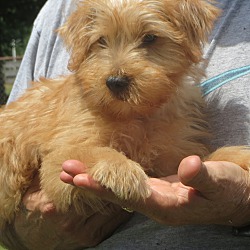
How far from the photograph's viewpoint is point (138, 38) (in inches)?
121

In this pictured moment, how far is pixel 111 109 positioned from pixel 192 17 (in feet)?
2.19

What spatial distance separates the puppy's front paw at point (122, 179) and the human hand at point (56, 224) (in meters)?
0.48

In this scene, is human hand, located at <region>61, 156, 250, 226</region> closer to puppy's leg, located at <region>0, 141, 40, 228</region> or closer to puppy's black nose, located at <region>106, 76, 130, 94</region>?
puppy's black nose, located at <region>106, 76, 130, 94</region>

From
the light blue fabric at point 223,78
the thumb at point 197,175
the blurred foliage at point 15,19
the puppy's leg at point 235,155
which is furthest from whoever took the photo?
the blurred foliage at point 15,19

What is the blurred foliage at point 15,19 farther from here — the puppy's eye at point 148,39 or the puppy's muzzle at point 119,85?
the puppy's muzzle at point 119,85

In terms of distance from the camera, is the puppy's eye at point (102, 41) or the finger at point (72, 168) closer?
the finger at point (72, 168)

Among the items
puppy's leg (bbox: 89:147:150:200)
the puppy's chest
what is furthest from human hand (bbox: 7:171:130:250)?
puppy's leg (bbox: 89:147:150:200)

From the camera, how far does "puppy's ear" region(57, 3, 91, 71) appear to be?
3.22 metres

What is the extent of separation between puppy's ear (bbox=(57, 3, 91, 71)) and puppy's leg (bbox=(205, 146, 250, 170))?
0.93 metres

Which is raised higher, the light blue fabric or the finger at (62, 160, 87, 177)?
the light blue fabric

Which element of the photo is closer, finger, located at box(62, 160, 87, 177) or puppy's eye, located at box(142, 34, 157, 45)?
finger, located at box(62, 160, 87, 177)

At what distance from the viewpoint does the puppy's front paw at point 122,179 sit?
249cm

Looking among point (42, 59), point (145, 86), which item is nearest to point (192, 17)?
point (145, 86)

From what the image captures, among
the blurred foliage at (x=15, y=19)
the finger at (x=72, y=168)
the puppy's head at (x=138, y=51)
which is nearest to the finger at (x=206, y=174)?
the finger at (x=72, y=168)
